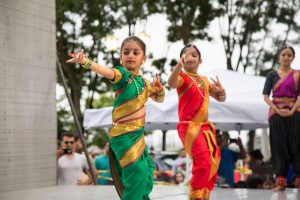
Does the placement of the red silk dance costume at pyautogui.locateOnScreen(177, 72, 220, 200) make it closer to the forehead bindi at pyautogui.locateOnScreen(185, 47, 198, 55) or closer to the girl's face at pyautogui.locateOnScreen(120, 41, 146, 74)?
the forehead bindi at pyautogui.locateOnScreen(185, 47, 198, 55)

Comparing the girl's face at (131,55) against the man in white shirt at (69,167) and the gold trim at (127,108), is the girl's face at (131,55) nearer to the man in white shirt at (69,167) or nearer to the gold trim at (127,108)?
the gold trim at (127,108)

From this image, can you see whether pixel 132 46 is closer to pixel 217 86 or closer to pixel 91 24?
pixel 217 86

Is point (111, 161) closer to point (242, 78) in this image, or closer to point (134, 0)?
point (242, 78)

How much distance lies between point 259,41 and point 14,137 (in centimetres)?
1650

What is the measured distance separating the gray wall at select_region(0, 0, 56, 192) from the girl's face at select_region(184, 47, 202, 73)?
2841 mm

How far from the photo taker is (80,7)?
21.0 meters

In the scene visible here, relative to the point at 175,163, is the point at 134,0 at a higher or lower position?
higher

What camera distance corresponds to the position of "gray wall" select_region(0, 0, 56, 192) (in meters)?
8.14

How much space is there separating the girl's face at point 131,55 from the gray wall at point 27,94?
329 centimetres

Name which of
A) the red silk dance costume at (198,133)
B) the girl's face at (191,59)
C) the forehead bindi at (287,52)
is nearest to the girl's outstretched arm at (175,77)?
the red silk dance costume at (198,133)

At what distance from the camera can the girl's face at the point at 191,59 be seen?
6.26m

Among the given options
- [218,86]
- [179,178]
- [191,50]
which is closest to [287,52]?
[218,86]

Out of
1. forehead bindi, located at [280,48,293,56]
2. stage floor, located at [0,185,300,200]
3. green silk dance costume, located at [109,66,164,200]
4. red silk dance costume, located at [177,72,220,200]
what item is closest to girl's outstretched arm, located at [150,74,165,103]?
green silk dance costume, located at [109,66,164,200]

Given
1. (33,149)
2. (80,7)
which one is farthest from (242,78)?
(80,7)
